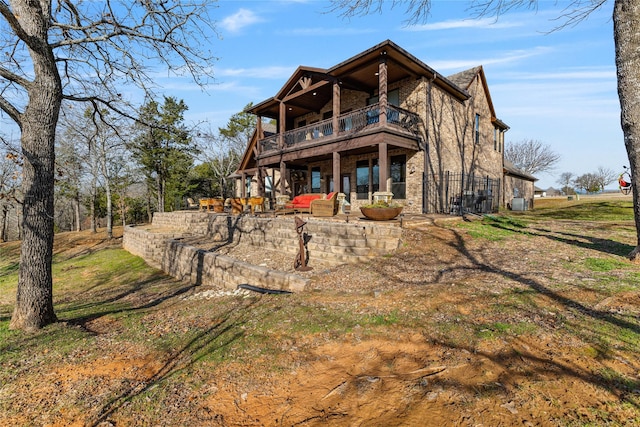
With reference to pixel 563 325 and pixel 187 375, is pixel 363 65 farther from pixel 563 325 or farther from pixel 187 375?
pixel 187 375

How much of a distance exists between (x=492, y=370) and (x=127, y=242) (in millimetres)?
18851

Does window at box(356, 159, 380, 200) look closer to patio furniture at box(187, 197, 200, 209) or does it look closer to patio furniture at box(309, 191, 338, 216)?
patio furniture at box(309, 191, 338, 216)

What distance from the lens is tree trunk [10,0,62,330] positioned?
4754 mm

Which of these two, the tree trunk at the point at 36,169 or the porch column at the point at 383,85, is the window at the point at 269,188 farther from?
the tree trunk at the point at 36,169

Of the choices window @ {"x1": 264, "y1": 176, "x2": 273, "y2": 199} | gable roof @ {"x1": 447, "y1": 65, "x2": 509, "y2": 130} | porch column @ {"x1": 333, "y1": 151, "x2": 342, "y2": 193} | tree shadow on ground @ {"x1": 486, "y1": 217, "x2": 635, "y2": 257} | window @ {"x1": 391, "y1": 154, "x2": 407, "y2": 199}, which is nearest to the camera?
tree shadow on ground @ {"x1": 486, "y1": 217, "x2": 635, "y2": 257}

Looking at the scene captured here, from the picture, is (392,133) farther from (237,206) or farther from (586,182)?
(586,182)

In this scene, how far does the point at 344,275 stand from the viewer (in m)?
6.29

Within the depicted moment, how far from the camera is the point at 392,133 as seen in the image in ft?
37.2

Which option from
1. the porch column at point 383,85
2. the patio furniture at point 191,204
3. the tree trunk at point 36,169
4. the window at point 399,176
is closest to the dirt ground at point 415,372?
the tree trunk at point 36,169

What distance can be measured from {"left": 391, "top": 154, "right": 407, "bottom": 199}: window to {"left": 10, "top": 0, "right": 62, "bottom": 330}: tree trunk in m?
12.2

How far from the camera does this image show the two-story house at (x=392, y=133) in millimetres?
11750

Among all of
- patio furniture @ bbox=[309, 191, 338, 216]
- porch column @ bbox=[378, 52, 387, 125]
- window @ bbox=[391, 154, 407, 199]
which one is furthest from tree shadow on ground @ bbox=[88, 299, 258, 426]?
window @ bbox=[391, 154, 407, 199]

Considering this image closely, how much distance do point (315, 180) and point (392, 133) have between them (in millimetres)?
7929

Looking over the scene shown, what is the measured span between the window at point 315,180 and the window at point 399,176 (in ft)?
18.3
